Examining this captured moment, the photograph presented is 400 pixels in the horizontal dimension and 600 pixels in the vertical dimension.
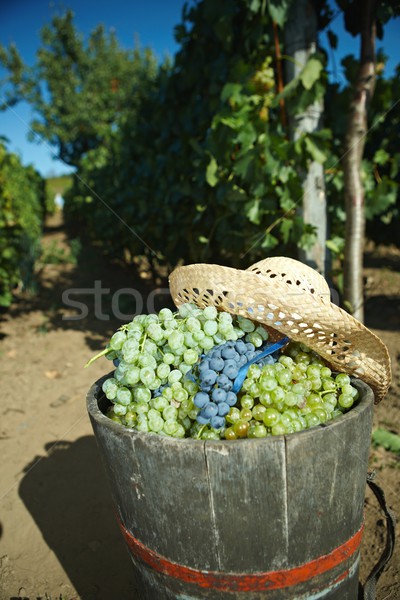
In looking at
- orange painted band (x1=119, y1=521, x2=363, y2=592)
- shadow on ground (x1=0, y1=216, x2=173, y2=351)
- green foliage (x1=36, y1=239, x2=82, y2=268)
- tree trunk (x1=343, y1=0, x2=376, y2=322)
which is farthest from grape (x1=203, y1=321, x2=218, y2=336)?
green foliage (x1=36, y1=239, x2=82, y2=268)

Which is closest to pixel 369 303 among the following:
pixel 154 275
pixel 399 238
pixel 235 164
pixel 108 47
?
pixel 399 238

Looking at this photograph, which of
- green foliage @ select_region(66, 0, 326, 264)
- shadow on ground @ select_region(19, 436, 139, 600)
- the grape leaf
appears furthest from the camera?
the grape leaf

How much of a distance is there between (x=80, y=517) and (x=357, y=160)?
331cm

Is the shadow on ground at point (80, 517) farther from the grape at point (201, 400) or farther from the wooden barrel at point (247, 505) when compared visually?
the grape at point (201, 400)

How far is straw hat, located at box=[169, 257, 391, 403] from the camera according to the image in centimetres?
143

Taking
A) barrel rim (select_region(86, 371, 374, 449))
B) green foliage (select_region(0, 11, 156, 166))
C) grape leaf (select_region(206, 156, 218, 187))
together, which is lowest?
barrel rim (select_region(86, 371, 374, 449))

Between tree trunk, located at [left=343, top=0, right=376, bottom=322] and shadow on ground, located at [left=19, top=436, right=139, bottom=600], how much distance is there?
246 cm

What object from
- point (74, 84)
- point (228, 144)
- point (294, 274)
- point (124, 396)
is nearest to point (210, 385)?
point (124, 396)

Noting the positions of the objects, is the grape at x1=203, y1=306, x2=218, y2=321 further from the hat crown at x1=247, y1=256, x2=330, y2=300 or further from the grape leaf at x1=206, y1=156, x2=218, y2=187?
the grape leaf at x1=206, y1=156, x2=218, y2=187

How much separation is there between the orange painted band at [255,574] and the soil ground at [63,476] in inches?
31.3

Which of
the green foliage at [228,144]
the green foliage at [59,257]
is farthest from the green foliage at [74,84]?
the green foliage at [228,144]

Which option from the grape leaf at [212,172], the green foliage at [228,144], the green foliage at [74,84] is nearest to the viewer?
the green foliage at [228,144]

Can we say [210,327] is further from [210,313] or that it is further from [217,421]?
[217,421]

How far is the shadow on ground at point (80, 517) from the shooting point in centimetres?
227
